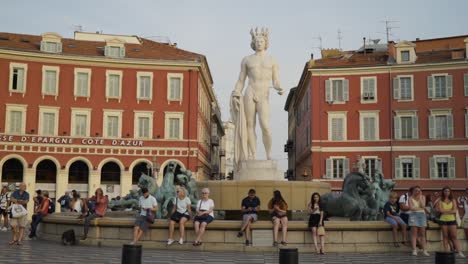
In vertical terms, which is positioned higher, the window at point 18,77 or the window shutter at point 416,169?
the window at point 18,77

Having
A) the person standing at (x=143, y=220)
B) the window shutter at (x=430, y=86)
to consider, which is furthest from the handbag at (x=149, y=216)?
the window shutter at (x=430, y=86)

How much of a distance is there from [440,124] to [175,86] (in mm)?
21186

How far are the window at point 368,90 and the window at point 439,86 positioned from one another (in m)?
4.14

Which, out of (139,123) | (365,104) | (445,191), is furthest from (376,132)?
(445,191)

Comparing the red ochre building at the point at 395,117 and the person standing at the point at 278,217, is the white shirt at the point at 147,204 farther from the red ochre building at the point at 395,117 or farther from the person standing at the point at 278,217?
the red ochre building at the point at 395,117

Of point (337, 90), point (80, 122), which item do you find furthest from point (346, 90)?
point (80, 122)

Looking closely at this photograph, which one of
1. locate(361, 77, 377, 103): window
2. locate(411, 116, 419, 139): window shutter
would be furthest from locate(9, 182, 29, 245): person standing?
locate(411, 116, 419, 139): window shutter

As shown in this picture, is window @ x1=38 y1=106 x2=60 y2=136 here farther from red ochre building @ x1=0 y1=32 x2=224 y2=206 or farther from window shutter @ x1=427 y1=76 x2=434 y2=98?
window shutter @ x1=427 y1=76 x2=434 y2=98

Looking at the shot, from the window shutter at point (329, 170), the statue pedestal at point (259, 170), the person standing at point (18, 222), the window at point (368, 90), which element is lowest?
the person standing at point (18, 222)

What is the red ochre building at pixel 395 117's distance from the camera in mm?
42875

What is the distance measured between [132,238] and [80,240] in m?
1.67

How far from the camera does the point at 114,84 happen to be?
44.2 metres

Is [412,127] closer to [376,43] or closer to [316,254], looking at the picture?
[376,43]

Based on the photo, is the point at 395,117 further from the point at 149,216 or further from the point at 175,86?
the point at 149,216
